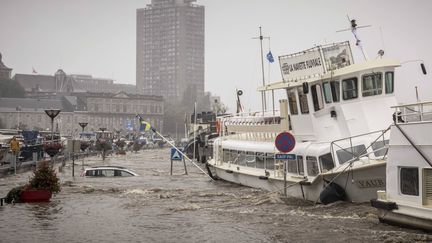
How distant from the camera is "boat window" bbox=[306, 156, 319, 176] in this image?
1031 inches

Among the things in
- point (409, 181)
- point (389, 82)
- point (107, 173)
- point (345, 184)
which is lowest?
point (107, 173)

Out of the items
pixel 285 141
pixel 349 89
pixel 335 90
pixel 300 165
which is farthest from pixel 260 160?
pixel 285 141

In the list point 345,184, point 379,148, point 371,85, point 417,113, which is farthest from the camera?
point 371,85

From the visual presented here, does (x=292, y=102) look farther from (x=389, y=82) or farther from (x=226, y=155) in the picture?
(x=226, y=155)

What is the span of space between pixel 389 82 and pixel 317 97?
326 centimetres

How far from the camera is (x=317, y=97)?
28344mm

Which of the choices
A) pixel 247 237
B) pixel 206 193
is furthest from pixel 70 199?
pixel 247 237

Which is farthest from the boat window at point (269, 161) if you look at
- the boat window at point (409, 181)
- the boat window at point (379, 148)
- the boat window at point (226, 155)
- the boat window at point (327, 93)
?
the boat window at point (409, 181)

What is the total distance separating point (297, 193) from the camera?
1069 inches

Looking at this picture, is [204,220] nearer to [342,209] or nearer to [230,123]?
[342,209]

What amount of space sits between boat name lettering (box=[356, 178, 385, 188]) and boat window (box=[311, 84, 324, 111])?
18.8 feet

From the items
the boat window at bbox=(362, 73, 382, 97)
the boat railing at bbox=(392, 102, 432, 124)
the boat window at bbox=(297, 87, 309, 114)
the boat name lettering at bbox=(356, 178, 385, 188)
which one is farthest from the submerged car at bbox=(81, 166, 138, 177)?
Result: the boat railing at bbox=(392, 102, 432, 124)

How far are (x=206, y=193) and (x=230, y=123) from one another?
10088 millimetres

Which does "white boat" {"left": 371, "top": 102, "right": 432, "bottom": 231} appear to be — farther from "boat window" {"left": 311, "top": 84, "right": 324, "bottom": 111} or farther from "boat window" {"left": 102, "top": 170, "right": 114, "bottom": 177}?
"boat window" {"left": 102, "top": 170, "right": 114, "bottom": 177}
